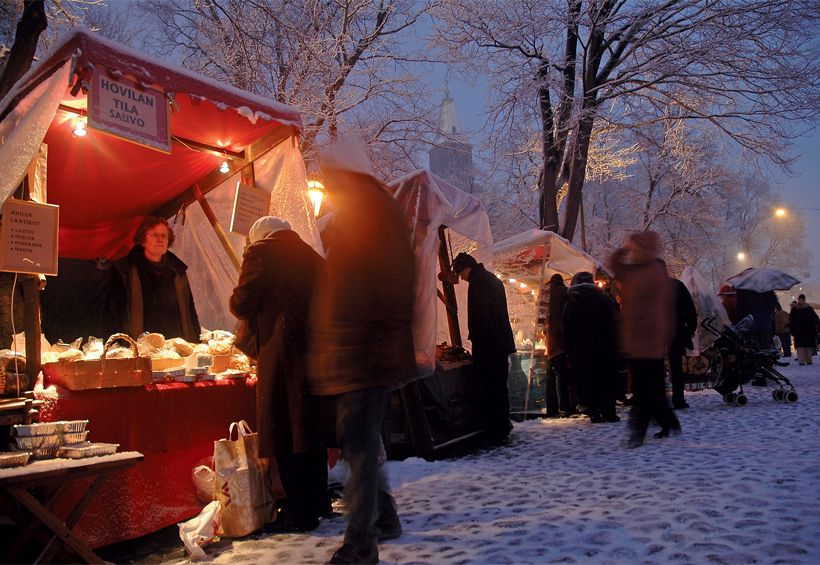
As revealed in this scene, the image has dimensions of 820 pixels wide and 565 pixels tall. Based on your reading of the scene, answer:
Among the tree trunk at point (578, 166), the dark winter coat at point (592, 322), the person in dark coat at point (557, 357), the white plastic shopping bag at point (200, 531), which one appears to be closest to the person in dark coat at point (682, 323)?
the dark winter coat at point (592, 322)

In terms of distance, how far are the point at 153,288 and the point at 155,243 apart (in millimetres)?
430

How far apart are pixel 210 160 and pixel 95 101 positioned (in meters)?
2.21

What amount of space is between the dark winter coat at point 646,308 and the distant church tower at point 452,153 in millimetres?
10723

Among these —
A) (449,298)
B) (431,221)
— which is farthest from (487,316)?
(431,221)

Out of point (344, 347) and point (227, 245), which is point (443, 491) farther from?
point (227, 245)

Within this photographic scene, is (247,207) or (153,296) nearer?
(247,207)

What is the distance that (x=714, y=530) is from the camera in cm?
336

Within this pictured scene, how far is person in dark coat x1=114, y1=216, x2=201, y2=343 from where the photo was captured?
5676 mm

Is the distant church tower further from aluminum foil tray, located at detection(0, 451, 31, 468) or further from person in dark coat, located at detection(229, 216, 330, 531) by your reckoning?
aluminum foil tray, located at detection(0, 451, 31, 468)

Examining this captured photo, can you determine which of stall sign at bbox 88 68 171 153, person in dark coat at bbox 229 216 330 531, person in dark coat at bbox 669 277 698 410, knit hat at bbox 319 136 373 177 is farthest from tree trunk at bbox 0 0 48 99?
person in dark coat at bbox 669 277 698 410

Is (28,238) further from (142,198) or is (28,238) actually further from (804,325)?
(804,325)

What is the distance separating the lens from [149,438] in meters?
3.78

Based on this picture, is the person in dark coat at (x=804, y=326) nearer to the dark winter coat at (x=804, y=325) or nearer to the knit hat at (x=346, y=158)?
the dark winter coat at (x=804, y=325)

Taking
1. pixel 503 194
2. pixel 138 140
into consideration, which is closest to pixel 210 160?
pixel 138 140
